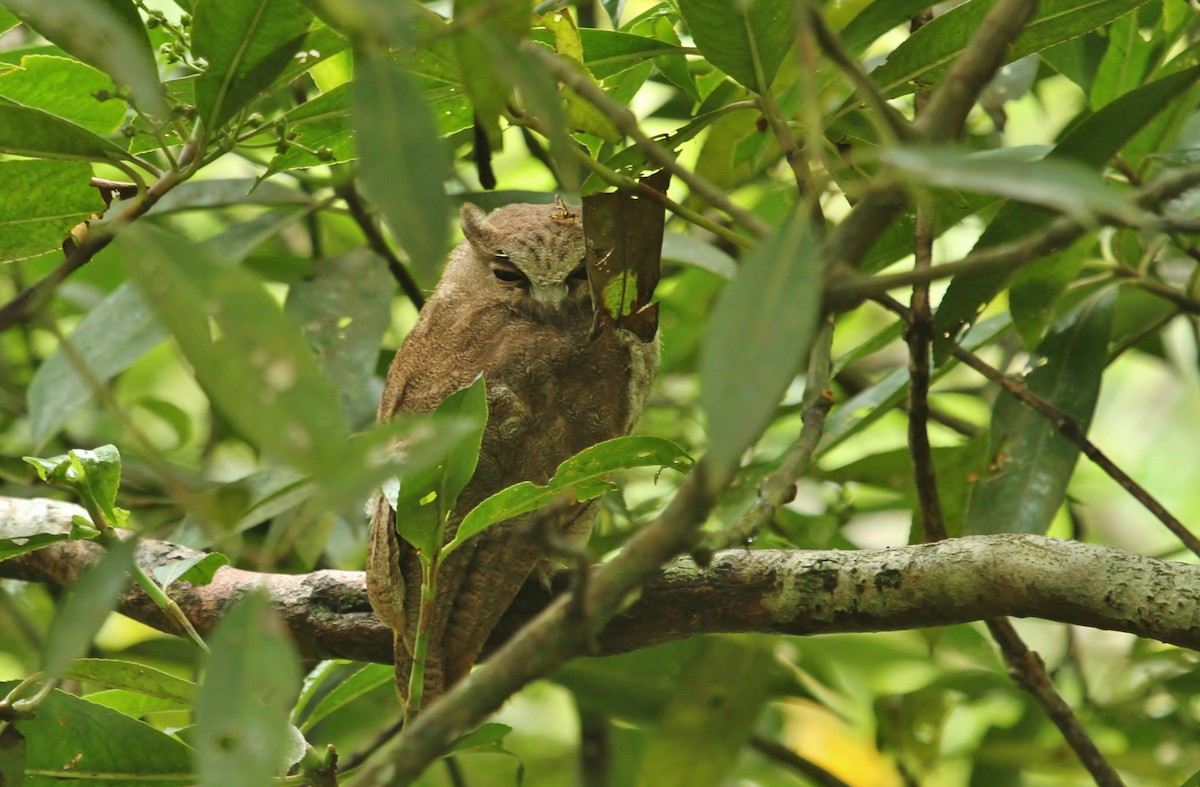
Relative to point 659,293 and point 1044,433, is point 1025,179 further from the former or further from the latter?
point 659,293

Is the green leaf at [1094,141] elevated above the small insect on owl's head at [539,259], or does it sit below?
above

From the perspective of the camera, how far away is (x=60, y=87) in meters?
1.77

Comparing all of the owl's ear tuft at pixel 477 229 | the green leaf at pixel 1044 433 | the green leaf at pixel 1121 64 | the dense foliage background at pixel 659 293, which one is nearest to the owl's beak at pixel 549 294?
the owl's ear tuft at pixel 477 229

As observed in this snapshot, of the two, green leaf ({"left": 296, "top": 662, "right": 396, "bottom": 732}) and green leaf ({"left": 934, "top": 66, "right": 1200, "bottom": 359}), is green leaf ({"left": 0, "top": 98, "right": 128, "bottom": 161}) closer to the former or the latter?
green leaf ({"left": 296, "top": 662, "right": 396, "bottom": 732})

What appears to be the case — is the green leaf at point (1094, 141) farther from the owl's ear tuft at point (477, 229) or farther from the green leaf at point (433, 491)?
the owl's ear tuft at point (477, 229)

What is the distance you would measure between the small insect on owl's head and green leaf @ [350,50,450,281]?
150 cm

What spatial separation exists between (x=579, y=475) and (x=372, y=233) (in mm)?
1357

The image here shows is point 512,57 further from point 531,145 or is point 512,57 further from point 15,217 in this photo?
point 531,145

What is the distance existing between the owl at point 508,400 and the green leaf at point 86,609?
3.62ft

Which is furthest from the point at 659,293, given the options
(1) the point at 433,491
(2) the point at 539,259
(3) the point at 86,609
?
(3) the point at 86,609

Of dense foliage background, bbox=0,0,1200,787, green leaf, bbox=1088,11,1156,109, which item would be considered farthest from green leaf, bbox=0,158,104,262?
green leaf, bbox=1088,11,1156,109

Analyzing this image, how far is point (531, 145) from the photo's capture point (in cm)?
276

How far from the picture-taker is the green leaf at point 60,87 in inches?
68.6

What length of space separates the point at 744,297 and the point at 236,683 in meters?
0.41
